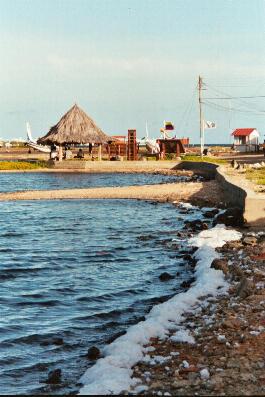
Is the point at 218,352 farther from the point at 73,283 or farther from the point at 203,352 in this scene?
the point at 73,283

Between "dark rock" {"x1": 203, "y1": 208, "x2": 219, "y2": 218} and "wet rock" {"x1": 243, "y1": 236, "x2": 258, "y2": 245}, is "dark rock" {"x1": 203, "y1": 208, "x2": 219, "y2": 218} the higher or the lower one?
the lower one

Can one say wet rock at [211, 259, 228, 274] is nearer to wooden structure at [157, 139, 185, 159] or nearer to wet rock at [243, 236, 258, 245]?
wet rock at [243, 236, 258, 245]

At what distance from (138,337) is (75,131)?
48.8 metres

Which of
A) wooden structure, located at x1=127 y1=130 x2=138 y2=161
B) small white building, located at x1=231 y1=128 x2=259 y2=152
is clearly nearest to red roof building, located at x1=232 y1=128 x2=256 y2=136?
small white building, located at x1=231 y1=128 x2=259 y2=152

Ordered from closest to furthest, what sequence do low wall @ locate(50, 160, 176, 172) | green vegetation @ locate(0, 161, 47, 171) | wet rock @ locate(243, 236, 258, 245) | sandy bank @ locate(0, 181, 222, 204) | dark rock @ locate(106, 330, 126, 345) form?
dark rock @ locate(106, 330, 126, 345), wet rock @ locate(243, 236, 258, 245), sandy bank @ locate(0, 181, 222, 204), low wall @ locate(50, 160, 176, 172), green vegetation @ locate(0, 161, 47, 171)

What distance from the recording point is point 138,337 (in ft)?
25.8

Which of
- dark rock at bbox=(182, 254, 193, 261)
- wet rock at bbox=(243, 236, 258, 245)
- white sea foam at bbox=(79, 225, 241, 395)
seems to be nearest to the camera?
white sea foam at bbox=(79, 225, 241, 395)

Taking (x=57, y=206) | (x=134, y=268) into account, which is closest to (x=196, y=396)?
(x=134, y=268)

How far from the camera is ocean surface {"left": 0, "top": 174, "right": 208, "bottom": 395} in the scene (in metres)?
7.95

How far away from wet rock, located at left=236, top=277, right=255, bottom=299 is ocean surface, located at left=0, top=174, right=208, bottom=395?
1532 millimetres

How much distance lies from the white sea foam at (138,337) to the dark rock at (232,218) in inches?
192

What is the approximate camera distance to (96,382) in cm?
645

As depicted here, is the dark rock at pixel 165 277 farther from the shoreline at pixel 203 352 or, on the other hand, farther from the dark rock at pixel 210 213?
the dark rock at pixel 210 213

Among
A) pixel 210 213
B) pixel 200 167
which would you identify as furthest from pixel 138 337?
pixel 200 167
